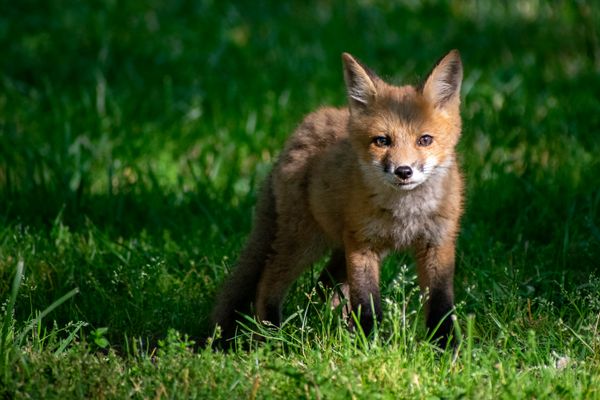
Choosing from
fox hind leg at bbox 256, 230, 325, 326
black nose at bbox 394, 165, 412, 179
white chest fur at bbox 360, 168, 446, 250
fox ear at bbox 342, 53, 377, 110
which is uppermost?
fox ear at bbox 342, 53, 377, 110

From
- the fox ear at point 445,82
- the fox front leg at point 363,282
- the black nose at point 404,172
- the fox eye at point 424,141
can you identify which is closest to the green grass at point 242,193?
the fox front leg at point 363,282

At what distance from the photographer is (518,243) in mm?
5590

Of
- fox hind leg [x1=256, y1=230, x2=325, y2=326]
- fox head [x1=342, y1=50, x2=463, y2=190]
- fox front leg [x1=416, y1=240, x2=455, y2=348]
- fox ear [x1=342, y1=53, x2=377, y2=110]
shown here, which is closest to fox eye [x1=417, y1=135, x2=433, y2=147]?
fox head [x1=342, y1=50, x2=463, y2=190]

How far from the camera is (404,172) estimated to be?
4.29 meters

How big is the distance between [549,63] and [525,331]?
484 cm

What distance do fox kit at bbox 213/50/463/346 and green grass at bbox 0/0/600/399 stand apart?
6.6 inches

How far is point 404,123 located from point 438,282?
750 millimetres

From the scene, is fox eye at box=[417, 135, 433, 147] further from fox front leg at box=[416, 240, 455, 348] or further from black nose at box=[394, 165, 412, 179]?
fox front leg at box=[416, 240, 455, 348]

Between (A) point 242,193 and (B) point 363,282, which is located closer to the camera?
(B) point 363,282

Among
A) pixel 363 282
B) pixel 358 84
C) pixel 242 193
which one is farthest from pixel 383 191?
pixel 242 193

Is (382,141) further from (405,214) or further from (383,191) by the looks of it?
(405,214)

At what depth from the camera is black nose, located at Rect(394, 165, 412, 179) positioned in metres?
4.30

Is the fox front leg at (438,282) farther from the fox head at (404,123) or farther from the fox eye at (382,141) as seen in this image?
the fox eye at (382,141)

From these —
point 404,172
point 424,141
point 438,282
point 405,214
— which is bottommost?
point 438,282
